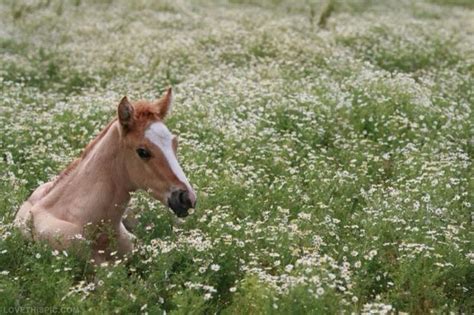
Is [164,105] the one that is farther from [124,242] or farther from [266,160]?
[266,160]

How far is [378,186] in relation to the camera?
9203mm

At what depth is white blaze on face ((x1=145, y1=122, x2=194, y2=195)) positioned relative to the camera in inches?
265

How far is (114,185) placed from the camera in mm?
7090

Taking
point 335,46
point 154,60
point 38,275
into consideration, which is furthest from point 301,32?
point 38,275

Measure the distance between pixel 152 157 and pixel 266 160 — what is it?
11.8 feet

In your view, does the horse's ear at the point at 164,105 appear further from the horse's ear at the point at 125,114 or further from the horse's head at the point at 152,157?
the horse's ear at the point at 125,114

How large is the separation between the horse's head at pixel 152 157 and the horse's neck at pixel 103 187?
0.45ft

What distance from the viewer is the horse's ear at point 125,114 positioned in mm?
6719

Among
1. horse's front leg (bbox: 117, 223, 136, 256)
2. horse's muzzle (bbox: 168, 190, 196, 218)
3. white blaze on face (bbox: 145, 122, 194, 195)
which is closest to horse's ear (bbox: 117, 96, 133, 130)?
white blaze on face (bbox: 145, 122, 194, 195)

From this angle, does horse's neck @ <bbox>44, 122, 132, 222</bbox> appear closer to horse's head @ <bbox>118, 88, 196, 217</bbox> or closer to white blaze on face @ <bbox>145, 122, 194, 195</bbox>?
horse's head @ <bbox>118, 88, 196, 217</bbox>

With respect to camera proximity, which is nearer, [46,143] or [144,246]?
[144,246]

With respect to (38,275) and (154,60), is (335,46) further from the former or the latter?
(38,275)

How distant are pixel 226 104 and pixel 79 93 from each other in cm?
384

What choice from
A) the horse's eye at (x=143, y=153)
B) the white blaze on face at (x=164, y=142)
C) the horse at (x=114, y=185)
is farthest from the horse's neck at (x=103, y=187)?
the white blaze on face at (x=164, y=142)
